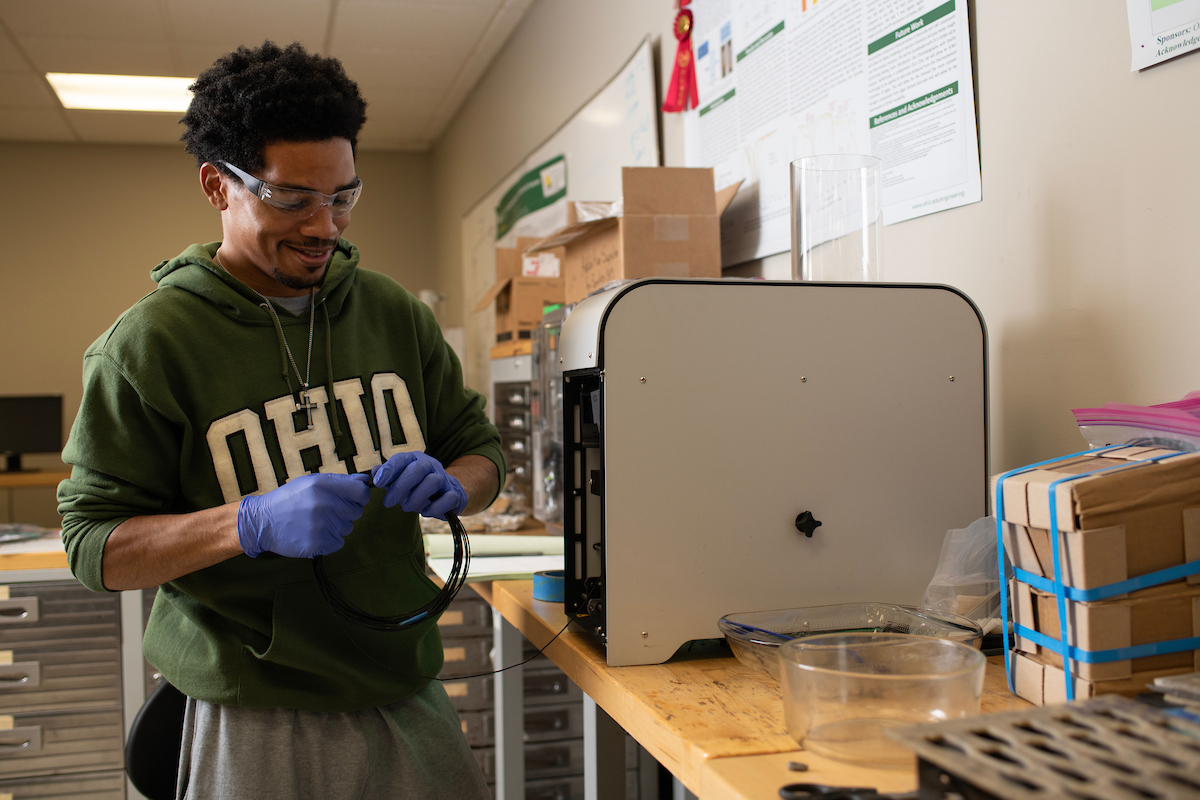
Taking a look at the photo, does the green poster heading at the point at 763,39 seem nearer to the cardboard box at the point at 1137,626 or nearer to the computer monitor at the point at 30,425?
the cardboard box at the point at 1137,626

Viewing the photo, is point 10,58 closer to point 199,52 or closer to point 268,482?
point 199,52

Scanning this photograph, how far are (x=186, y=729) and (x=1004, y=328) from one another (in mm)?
1252

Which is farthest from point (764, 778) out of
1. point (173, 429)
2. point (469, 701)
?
point (469, 701)

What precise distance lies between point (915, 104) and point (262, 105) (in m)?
0.96

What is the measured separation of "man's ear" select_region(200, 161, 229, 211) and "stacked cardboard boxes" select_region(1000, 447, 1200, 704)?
1051 millimetres

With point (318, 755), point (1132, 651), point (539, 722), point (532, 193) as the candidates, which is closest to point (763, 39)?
point (1132, 651)

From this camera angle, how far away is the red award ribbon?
2.13 meters

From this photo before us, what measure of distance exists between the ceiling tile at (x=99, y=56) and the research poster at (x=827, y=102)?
9.45ft

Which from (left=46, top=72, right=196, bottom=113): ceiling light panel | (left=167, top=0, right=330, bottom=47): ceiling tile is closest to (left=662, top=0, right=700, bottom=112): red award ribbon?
(left=167, top=0, right=330, bottom=47): ceiling tile

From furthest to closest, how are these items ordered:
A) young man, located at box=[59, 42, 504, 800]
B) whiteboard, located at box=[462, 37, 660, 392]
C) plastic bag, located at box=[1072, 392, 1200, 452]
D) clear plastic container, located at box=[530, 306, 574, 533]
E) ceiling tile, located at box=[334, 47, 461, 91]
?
1. ceiling tile, located at box=[334, 47, 461, 91]
2. whiteboard, located at box=[462, 37, 660, 392]
3. clear plastic container, located at box=[530, 306, 574, 533]
4. young man, located at box=[59, 42, 504, 800]
5. plastic bag, located at box=[1072, 392, 1200, 452]

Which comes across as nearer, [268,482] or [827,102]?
[268,482]

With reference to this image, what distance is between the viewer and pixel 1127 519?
0.74 metres

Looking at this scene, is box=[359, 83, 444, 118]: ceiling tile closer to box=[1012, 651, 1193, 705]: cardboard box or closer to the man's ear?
Result: the man's ear

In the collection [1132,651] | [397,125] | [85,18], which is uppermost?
[397,125]
